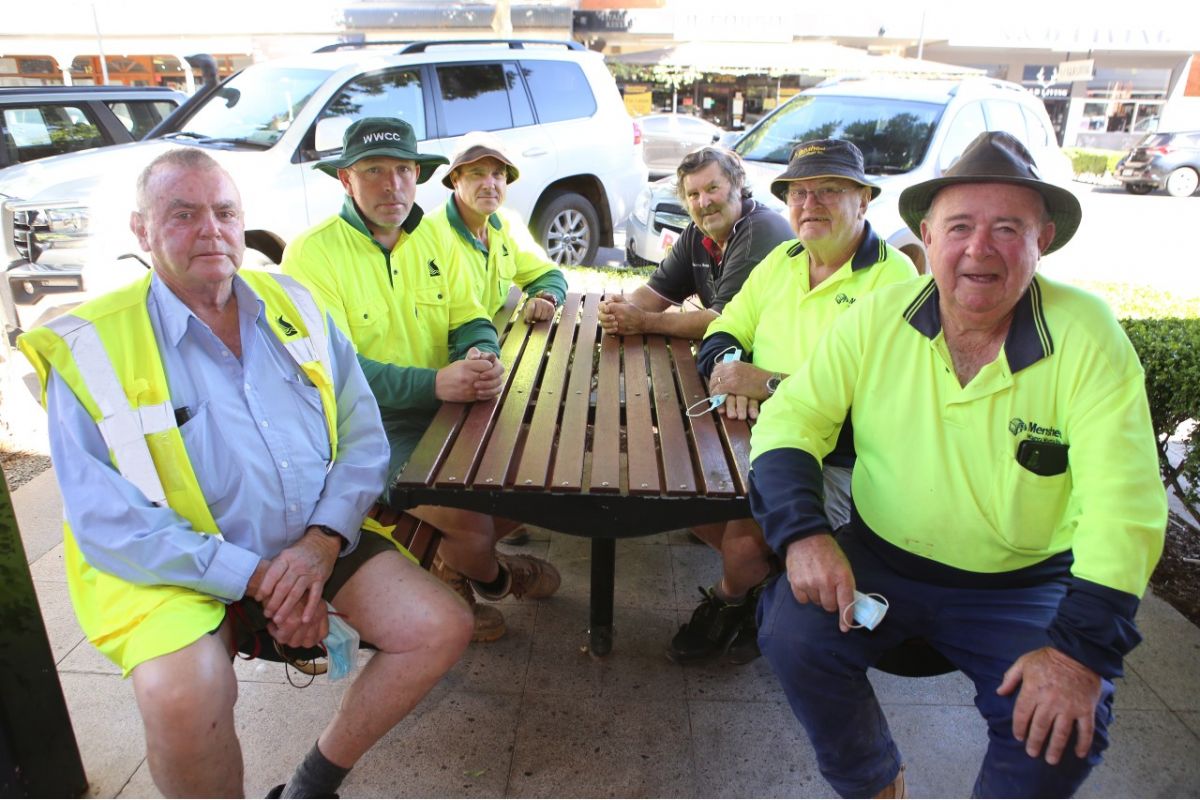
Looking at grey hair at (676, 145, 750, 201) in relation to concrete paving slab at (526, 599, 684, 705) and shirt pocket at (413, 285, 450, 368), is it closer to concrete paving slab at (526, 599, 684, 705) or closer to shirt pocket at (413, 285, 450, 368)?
shirt pocket at (413, 285, 450, 368)

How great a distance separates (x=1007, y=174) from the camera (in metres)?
1.81

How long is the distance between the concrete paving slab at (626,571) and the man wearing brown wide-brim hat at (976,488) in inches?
45.4

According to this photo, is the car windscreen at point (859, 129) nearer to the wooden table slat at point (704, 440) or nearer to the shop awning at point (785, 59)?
the wooden table slat at point (704, 440)

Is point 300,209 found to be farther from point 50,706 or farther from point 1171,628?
point 1171,628

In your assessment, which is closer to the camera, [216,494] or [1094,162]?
[216,494]

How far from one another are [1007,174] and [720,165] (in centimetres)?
150

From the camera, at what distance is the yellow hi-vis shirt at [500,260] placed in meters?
3.37

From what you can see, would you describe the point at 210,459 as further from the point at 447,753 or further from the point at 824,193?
the point at 824,193

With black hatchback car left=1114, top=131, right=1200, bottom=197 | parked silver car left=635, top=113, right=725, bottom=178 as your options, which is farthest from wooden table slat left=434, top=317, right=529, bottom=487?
black hatchback car left=1114, top=131, right=1200, bottom=197

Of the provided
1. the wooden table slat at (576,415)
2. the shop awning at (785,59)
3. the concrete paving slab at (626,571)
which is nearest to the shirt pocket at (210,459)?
the wooden table slat at (576,415)

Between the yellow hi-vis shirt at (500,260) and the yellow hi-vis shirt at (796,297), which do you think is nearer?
the yellow hi-vis shirt at (796,297)

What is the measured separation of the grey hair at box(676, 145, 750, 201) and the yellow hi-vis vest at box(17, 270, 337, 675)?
2035 mm

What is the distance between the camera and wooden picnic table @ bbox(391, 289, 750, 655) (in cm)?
197

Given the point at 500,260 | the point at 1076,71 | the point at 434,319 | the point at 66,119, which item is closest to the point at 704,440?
the point at 434,319
